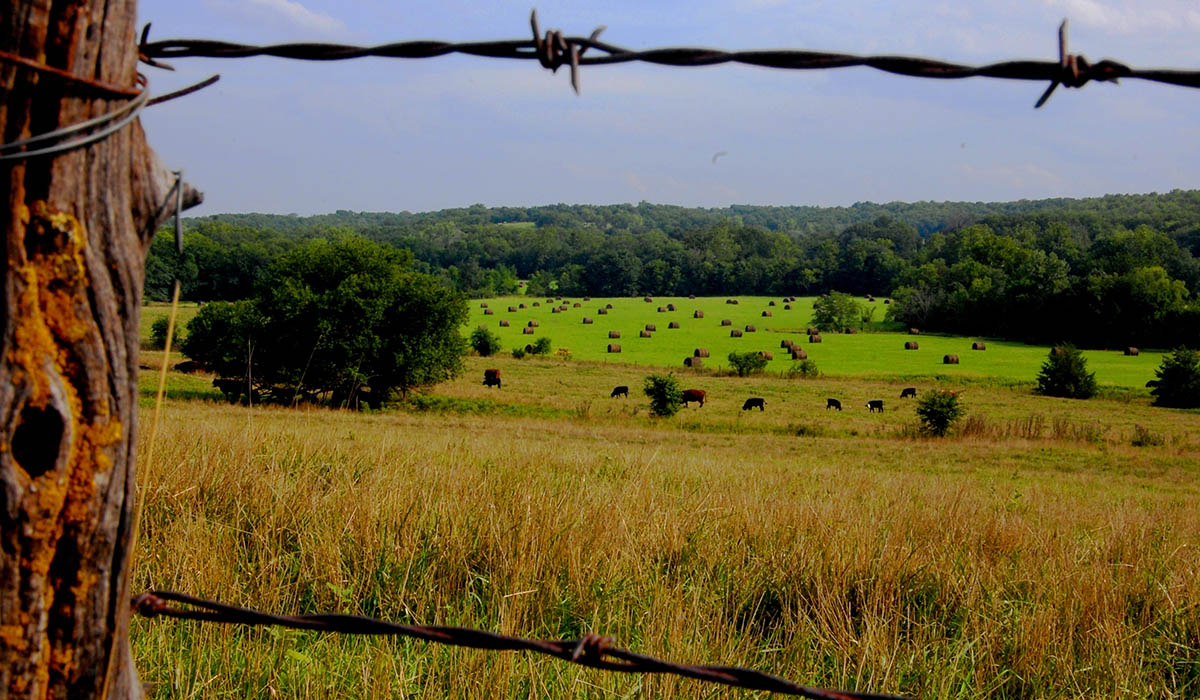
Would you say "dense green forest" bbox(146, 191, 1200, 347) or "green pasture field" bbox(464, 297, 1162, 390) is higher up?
"dense green forest" bbox(146, 191, 1200, 347)

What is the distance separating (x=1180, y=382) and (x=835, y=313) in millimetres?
37983

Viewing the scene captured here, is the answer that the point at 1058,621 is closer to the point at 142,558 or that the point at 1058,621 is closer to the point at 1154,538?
the point at 1154,538

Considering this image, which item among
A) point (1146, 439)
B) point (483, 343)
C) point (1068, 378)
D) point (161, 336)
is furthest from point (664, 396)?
point (483, 343)

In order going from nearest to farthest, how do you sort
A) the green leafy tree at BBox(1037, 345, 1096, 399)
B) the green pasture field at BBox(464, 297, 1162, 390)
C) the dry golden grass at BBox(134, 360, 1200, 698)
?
the dry golden grass at BBox(134, 360, 1200, 698) → the green leafy tree at BBox(1037, 345, 1096, 399) → the green pasture field at BBox(464, 297, 1162, 390)

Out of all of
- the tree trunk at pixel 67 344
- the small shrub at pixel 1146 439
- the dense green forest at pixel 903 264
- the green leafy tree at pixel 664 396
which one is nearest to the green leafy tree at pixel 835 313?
the dense green forest at pixel 903 264

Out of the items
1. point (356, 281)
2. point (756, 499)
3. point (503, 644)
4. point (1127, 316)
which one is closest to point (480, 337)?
point (356, 281)

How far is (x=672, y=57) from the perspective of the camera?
1659 mm

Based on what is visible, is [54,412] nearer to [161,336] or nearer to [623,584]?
[623,584]

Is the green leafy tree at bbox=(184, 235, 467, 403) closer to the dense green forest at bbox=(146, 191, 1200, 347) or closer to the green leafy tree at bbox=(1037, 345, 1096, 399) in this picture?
the dense green forest at bbox=(146, 191, 1200, 347)

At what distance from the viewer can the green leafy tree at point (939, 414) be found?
97.2 feet

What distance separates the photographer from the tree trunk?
47.2 inches

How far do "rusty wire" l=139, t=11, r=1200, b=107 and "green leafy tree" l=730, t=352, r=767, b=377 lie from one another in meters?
48.0

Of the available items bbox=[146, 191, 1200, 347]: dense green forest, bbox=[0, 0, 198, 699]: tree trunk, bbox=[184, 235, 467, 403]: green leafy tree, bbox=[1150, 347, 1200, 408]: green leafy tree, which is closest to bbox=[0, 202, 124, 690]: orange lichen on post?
bbox=[0, 0, 198, 699]: tree trunk

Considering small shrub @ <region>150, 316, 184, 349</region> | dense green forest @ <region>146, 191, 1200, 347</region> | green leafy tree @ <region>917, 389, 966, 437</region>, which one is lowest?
small shrub @ <region>150, 316, 184, 349</region>
